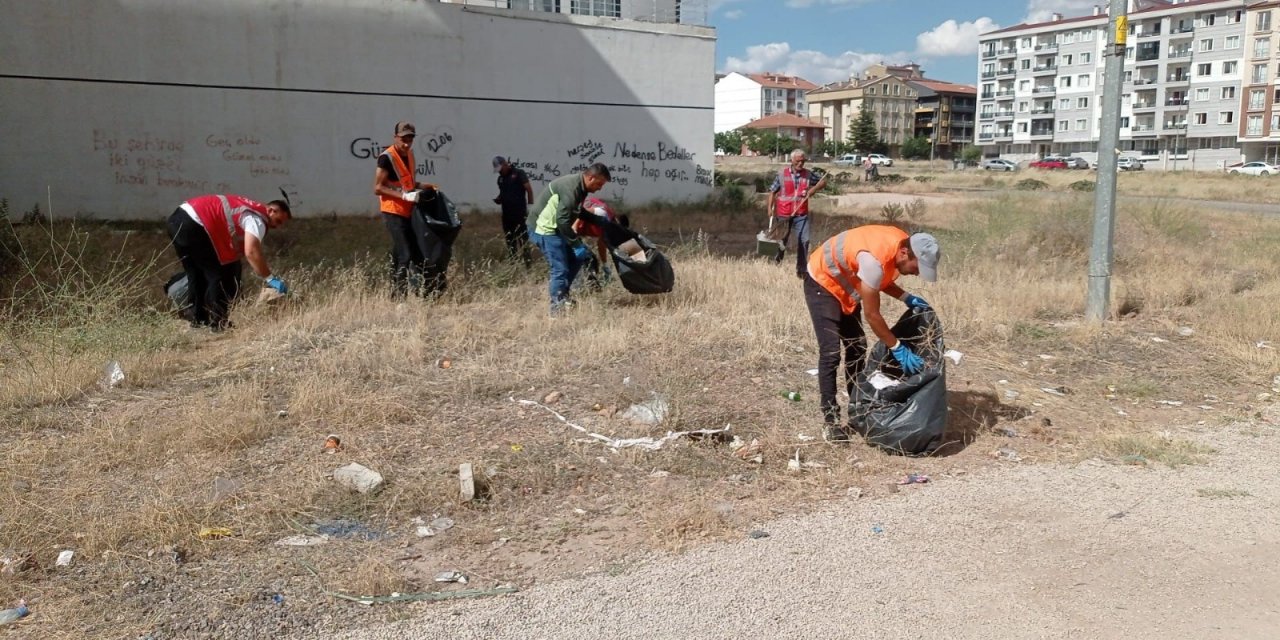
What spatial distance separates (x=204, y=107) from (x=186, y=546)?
14.3m

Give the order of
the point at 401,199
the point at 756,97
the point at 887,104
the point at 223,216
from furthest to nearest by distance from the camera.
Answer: the point at 756,97 < the point at 887,104 < the point at 401,199 < the point at 223,216

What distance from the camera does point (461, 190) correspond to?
18.3 m

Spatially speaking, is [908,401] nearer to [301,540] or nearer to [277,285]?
[301,540]

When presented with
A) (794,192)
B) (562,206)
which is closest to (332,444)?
(562,206)

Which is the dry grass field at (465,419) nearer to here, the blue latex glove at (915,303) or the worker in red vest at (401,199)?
the worker in red vest at (401,199)

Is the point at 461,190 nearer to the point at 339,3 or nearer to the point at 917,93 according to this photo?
the point at 339,3

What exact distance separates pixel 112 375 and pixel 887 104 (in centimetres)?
11196

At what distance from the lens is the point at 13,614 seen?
312cm

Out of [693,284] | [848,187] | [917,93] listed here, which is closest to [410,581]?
[693,284]

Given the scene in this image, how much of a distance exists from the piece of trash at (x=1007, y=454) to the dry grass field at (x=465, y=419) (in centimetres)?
7

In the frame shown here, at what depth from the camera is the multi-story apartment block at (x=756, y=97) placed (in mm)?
118750

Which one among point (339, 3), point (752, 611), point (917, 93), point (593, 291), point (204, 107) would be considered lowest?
point (752, 611)

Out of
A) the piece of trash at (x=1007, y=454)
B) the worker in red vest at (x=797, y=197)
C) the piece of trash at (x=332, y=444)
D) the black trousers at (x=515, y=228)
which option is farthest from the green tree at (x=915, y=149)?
the piece of trash at (x=332, y=444)

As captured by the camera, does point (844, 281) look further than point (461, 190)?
No
